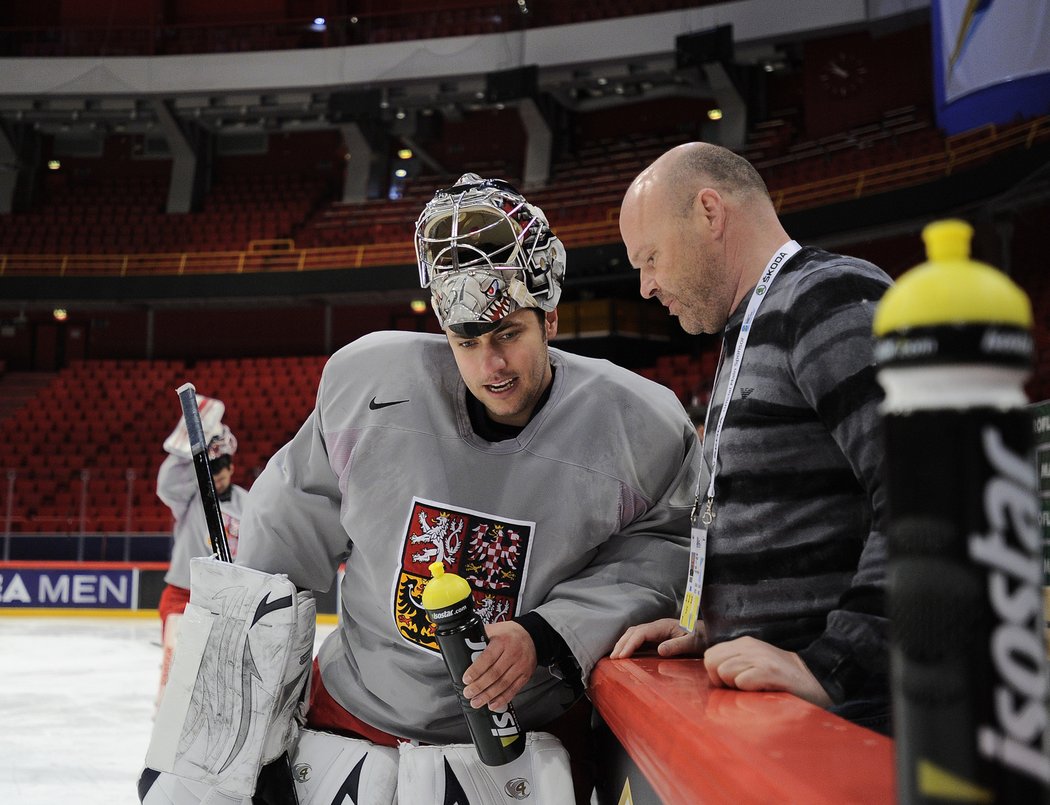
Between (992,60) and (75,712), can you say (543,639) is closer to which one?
(75,712)

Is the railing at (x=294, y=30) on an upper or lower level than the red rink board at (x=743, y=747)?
upper

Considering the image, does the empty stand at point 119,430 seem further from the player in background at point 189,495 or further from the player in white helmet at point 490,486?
the player in white helmet at point 490,486

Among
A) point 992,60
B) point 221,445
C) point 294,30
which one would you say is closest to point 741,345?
point 221,445

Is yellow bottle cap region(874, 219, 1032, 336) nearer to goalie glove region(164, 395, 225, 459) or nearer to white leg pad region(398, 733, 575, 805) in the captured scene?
white leg pad region(398, 733, 575, 805)

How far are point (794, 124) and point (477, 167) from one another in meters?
5.50

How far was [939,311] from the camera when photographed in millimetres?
417

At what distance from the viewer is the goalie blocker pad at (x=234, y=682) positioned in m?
1.62

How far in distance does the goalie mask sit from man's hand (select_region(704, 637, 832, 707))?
0.71 metres

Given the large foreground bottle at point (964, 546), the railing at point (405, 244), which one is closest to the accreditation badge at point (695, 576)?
the large foreground bottle at point (964, 546)

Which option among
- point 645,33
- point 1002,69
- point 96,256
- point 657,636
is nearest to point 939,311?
point 657,636

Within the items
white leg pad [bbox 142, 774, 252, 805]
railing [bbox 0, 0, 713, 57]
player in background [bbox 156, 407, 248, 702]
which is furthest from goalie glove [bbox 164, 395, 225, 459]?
railing [bbox 0, 0, 713, 57]

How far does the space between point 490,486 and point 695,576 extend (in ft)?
1.36

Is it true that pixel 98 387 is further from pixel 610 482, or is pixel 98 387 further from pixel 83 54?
pixel 610 482

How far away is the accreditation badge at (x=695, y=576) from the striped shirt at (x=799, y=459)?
1 cm
